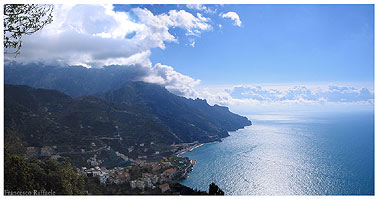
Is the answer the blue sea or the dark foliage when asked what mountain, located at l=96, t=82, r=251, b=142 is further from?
the dark foliage

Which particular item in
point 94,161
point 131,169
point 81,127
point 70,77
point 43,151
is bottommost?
point 94,161

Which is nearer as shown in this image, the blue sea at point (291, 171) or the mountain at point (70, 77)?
the blue sea at point (291, 171)

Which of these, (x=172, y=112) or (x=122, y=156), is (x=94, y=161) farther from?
(x=172, y=112)

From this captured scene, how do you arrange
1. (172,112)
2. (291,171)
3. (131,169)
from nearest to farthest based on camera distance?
(131,169), (291,171), (172,112)

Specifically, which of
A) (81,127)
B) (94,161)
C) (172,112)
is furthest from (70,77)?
(94,161)

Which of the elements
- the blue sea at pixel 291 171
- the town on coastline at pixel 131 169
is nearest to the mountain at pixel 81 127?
the town on coastline at pixel 131 169

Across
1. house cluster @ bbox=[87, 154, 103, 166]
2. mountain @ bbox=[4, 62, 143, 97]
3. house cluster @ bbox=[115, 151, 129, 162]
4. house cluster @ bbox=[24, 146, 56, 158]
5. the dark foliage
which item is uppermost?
mountain @ bbox=[4, 62, 143, 97]

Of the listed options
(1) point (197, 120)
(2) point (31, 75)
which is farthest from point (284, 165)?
(2) point (31, 75)

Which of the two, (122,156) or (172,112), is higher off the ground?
(172,112)

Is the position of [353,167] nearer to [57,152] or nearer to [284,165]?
[284,165]

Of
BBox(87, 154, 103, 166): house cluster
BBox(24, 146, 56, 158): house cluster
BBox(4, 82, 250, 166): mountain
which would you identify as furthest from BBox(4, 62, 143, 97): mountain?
BBox(87, 154, 103, 166): house cluster

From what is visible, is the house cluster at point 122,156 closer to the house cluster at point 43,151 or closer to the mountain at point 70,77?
the house cluster at point 43,151
